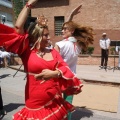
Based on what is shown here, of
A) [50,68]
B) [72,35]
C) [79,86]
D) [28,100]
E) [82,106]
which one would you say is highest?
[72,35]

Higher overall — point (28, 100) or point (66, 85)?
point (66, 85)

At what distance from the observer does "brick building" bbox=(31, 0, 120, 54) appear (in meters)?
23.0

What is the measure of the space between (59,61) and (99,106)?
382 cm

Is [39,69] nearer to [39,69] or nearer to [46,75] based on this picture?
[39,69]

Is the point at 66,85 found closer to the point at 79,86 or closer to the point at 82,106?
the point at 79,86

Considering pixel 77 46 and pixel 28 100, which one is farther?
pixel 77 46

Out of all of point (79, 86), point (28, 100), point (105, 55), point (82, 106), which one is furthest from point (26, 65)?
point (105, 55)

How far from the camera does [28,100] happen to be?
278cm

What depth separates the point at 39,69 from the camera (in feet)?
8.61

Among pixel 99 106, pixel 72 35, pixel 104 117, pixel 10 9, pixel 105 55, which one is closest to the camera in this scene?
pixel 72 35

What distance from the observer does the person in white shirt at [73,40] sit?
4141 mm

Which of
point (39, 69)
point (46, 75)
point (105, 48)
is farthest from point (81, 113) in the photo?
point (105, 48)

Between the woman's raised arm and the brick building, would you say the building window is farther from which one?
the woman's raised arm

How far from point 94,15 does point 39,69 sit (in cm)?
2156
